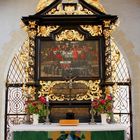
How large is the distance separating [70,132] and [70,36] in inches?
89.6

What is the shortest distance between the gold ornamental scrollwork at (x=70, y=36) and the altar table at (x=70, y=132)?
2166 mm

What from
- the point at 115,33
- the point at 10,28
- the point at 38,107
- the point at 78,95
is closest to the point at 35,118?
the point at 38,107

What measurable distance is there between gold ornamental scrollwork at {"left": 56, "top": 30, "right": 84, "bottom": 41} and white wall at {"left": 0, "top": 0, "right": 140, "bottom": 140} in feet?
6.21

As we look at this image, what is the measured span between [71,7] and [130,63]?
2344mm

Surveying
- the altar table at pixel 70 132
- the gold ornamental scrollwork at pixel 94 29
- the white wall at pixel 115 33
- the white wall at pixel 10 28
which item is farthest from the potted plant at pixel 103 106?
the white wall at pixel 10 28

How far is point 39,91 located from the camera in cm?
747

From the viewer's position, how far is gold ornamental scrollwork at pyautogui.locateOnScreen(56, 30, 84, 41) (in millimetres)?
7746

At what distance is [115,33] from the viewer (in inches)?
369

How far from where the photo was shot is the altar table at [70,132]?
247 inches

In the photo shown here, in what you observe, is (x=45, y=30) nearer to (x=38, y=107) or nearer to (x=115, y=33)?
(x=38, y=107)

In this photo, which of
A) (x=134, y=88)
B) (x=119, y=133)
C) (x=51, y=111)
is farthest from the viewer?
(x=134, y=88)

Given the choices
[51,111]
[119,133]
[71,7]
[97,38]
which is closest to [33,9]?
[71,7]

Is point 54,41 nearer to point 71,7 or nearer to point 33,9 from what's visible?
point 71,7

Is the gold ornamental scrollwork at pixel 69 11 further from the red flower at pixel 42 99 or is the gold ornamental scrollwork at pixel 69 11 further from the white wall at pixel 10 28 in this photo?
the red flower at pixel 42 99
